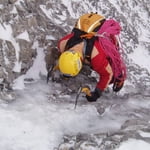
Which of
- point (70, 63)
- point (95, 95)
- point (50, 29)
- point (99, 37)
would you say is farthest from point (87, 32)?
point (95, 95)

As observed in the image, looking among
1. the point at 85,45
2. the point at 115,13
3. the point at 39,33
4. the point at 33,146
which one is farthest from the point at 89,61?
the point at 115,13

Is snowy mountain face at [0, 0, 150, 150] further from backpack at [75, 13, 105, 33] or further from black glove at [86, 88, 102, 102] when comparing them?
backpack at [75, 13, 105, 33]

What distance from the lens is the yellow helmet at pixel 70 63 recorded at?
6.81 metres

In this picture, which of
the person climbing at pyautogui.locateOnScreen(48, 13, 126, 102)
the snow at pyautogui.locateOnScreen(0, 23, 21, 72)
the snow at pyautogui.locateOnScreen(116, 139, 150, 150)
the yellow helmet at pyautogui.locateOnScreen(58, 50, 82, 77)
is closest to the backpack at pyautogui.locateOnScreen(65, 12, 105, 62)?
the person climbing at pyautogui.locateOnScreen(48, 13, 126, 102)

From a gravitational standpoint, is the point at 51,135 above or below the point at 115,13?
below

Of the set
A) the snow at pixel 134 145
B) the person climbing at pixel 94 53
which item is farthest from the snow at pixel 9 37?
the snow at pixel 134 145

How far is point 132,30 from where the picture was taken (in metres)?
10.3

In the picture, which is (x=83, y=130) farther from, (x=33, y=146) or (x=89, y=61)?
(x=89, y=61)

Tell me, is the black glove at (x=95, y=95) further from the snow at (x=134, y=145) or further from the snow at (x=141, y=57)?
the snow at (x=141, y=57)

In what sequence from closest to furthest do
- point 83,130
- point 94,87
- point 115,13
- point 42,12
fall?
point 83,130 < point 94,87 < point 42,12 < point 115,13

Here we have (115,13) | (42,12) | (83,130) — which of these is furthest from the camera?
(115,13)

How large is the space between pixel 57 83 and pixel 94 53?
1023 millimetres

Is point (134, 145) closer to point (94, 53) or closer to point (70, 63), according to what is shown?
point (70, 63)

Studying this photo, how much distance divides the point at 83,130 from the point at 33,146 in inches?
38.6
